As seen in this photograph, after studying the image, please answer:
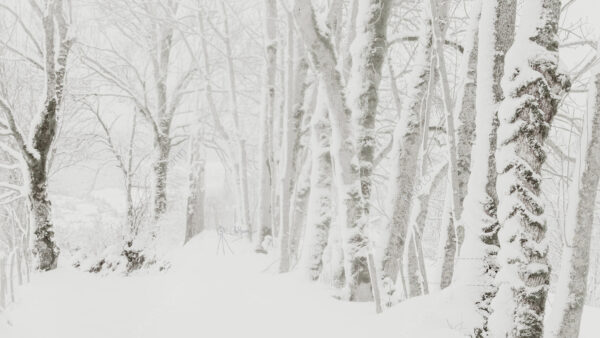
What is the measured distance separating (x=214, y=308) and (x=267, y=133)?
4.73 metres

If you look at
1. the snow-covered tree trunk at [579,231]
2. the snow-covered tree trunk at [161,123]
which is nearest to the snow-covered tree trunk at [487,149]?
the snow-covered tree trunk at [579,231]

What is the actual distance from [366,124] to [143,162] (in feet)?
42.2

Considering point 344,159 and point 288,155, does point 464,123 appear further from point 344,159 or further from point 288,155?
point 288,155

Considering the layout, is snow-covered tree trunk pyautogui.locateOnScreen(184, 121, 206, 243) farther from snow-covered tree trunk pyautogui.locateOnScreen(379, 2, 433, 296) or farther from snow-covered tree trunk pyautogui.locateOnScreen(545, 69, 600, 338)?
snow-covered tree trunk pyautogui.locateOnScreen(545, 69, 600, 338)

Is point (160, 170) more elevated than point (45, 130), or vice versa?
point (45, 130)

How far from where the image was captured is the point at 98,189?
23953 millimetres

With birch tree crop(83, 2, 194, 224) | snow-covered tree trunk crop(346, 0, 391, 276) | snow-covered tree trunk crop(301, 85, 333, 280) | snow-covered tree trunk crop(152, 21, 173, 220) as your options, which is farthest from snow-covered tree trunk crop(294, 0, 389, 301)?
snow-covered tree trunk crop(152, 21, 173, 220)

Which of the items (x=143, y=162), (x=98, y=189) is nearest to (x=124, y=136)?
(x=143, y=162)

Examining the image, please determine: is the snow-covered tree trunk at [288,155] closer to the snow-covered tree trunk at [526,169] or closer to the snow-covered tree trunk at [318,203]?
the snow-covered tree trunk at [318,203]

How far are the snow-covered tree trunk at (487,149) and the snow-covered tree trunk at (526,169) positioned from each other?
1.08 feet

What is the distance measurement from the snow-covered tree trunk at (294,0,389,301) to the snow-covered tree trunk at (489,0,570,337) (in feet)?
6.72

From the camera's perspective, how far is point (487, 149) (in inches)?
120

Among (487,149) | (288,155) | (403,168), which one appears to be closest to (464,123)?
(403,168)

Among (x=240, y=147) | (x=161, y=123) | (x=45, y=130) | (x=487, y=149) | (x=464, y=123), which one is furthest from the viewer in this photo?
(x=161, y=123)
